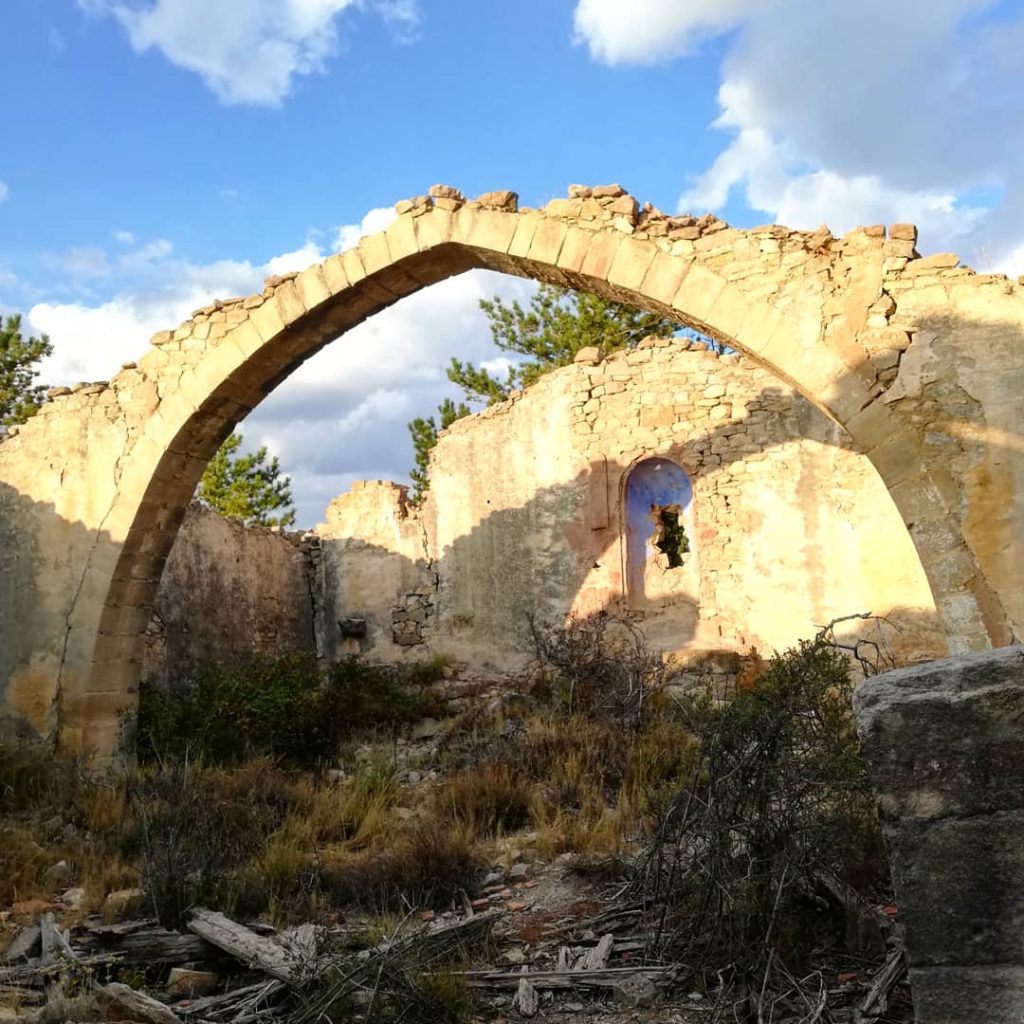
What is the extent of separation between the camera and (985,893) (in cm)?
189

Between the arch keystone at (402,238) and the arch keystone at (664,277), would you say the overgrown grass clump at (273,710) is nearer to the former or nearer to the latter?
the arch keystone at (402,238)

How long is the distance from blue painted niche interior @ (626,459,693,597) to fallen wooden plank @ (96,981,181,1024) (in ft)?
27.6

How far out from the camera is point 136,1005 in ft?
10.7

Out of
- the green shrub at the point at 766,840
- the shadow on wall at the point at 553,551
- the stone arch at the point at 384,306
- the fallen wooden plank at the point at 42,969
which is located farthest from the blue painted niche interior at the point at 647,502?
the fallen wooden plank at the point at 42,969

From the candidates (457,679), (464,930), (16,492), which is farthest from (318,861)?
(457,679)

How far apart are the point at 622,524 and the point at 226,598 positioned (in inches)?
181

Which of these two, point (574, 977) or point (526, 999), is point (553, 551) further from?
point (526, 999)

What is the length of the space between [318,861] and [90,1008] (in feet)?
5.30

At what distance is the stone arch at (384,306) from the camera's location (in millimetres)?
5531

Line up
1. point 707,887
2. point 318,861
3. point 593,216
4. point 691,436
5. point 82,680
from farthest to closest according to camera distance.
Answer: point 691,436, point 82,680, point 593,216, point 318,861, point 707,887

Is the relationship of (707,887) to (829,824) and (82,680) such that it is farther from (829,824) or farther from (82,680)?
(82,680)

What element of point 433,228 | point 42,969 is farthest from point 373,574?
point 42,969

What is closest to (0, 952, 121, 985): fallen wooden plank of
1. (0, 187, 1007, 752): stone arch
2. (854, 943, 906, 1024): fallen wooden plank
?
(854, 943, 906, 1024): fallen wooden plank

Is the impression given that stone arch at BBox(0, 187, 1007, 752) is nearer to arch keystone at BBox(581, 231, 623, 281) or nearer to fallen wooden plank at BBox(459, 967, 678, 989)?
arch keystone at BBox(581, 231, 623, 281)
